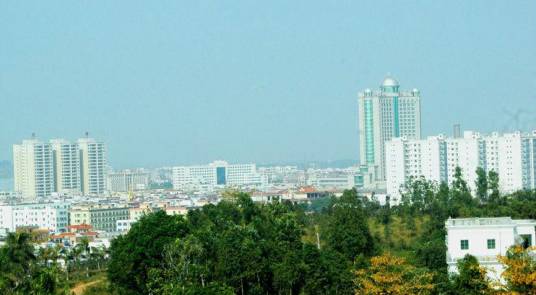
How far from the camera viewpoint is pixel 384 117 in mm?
81562

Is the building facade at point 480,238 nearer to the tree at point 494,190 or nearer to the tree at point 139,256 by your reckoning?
the tree at point 139,256

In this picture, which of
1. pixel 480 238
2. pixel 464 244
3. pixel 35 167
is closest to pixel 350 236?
pixel 464 244

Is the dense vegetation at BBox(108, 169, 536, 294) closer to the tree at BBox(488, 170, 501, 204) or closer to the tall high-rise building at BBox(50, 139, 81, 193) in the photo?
the tree at BBox(488, 170, 501, 204)

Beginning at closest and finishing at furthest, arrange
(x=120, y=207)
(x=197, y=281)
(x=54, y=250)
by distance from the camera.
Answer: (x=197, y=281) < (x=54, y=250) < (x=120, y=207)

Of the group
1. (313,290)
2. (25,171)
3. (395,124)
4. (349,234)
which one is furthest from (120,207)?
(313,290)

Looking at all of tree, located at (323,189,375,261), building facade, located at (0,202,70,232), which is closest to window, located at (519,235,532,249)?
tree, located at (323,189,375,261)

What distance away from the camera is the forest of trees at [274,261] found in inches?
565

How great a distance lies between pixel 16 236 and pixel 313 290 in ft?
24.8

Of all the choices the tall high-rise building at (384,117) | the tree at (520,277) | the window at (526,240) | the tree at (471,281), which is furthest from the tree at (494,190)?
the tall high-rise building at (384,117)

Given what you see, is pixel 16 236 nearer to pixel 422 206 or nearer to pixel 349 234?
pixel 349 234

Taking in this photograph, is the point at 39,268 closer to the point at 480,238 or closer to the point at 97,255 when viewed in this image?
the point at 97,255

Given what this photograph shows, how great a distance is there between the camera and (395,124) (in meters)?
81.9

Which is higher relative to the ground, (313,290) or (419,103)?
(419,103)

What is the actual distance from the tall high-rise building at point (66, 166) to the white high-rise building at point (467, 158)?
28011 millimetres
